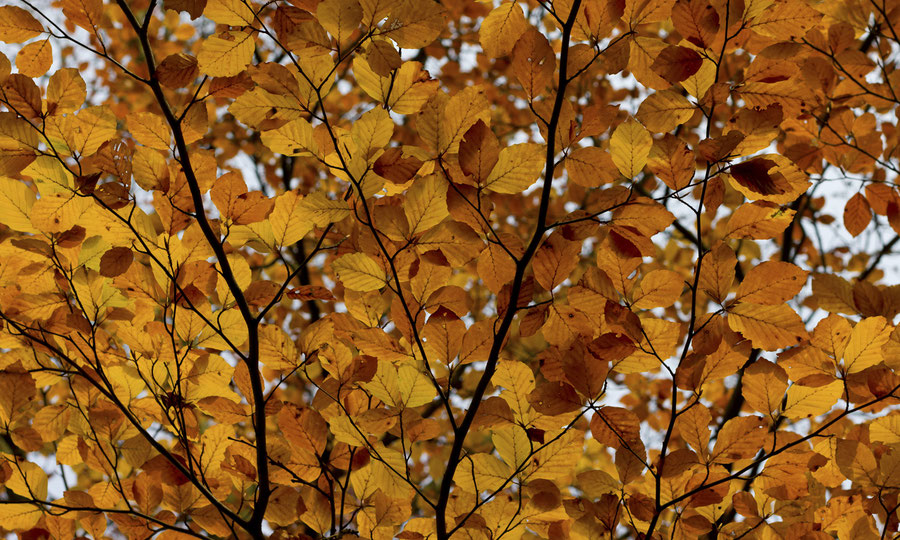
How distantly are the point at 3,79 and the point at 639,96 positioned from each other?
3.62 m

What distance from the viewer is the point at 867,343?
104 cm

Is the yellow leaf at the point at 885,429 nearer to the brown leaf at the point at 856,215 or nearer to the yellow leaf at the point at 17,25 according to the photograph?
the brown leaf at the point at 856,215

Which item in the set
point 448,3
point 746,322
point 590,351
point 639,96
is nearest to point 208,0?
point 590,351

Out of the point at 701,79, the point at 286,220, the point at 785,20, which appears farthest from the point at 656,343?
the point at 286,220

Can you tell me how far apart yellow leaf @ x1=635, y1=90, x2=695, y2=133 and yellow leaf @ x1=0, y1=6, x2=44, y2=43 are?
2.98ft

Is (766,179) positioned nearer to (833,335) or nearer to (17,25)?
(833,335)

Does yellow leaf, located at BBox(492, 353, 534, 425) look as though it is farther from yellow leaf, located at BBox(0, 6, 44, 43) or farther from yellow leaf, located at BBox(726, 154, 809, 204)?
yellow leaf, located at BBox(0, 6, 44, 43)

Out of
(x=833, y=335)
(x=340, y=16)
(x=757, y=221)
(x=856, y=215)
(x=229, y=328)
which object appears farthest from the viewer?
(x=856, y=215)

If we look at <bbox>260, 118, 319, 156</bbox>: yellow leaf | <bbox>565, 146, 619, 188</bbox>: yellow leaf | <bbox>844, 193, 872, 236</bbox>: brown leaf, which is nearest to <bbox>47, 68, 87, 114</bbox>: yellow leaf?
<bbox>260, 118, 319, 156</bbox>: yellow leaf

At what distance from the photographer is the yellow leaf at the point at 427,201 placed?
0.93 m

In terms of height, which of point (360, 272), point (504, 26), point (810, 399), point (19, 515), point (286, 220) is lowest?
point (19, 515)

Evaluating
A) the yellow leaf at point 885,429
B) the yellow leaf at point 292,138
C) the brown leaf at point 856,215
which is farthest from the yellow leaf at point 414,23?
the brown leaf at point 856,215

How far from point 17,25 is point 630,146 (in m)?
0.91

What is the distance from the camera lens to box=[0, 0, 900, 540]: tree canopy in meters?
0.91
